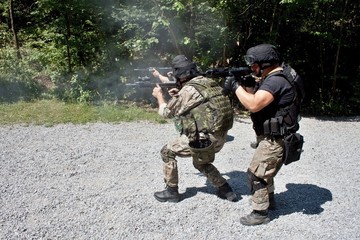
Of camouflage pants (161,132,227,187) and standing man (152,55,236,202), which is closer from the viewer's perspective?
standing man (152,55,236,202)

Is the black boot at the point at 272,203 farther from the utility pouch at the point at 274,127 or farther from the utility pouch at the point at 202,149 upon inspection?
the utility pouch at the point at 274,127

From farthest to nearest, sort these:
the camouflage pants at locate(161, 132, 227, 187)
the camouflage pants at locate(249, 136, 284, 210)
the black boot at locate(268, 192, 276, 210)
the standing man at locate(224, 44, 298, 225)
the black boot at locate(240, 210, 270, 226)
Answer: the black boot at locate(268, 192, 276, 210) < the camouflage pants at locate(161, 132, 227, 187) < the black boot at locate(240, 210, 270, 226) < the camouflage pants at locate(249, 136, 284, 210) < the standing man at locate(224, 44, 298, 225)

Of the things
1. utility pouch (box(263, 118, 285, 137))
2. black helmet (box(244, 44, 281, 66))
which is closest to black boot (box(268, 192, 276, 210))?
utility pouch (box(263, 118, 285, 137))

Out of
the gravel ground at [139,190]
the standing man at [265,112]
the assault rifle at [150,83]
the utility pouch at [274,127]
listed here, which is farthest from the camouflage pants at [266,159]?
the assault rifle at [150,83]

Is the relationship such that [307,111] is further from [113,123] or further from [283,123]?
[283,123]

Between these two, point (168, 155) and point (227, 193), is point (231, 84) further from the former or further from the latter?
point (227, 193)

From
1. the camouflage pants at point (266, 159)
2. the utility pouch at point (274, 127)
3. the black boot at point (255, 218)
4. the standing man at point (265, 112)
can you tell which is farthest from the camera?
the black boot at point (255, 218)

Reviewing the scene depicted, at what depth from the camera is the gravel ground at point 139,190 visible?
3.99 metres

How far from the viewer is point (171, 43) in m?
→ 9.09

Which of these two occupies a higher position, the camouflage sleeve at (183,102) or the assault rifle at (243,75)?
the assault rifle at (243,75)

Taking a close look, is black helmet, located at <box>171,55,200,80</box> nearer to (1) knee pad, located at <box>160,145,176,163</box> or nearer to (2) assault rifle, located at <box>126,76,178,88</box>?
(2) assault rifle, located at <box>126,76,178,88</box>

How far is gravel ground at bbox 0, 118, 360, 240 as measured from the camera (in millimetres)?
3990

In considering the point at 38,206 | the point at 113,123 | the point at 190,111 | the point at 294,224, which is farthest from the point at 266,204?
the point at 113,123

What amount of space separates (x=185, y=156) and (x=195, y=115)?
0.50m
